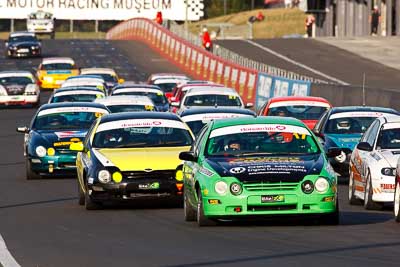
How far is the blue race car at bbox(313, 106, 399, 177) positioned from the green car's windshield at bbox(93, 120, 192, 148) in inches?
152

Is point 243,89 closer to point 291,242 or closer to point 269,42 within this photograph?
point 269,42

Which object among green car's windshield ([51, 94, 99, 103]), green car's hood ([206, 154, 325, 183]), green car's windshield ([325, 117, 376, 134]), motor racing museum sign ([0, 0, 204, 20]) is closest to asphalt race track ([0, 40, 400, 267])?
green car's hood ([206, 154, 325, 183])

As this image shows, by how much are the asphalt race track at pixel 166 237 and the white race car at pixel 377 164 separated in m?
0.23

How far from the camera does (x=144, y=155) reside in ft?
61.2

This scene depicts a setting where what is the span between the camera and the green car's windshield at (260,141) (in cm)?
1595

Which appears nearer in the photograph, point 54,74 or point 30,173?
point 30,173

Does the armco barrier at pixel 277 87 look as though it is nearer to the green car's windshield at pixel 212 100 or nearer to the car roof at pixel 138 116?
the green car's windshield at pixel 212 100

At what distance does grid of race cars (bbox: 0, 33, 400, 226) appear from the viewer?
1500 cm

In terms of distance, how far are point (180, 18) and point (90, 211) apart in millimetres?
116985

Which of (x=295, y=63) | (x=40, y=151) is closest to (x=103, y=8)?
(x=295, y=63)

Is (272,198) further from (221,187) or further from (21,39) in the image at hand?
(21,39)

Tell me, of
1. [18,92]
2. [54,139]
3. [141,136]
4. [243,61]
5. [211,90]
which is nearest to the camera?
[141,136]

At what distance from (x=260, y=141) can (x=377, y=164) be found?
2151 millimetres

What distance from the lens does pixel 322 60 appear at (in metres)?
65.2
